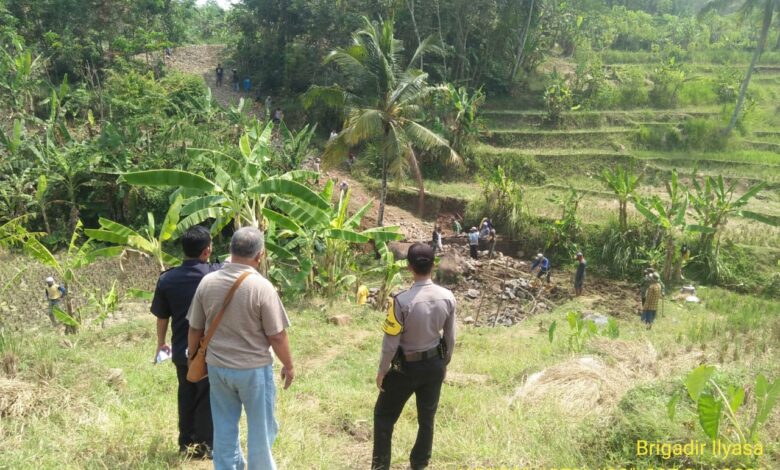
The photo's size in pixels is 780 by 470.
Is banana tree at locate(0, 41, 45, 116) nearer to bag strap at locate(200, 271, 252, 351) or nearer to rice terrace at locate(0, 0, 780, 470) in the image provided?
rice terrace at locate(0, 0, 780, 470)

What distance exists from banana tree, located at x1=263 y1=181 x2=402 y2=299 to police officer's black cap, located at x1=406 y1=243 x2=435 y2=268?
4968mm

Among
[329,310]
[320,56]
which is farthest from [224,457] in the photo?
[320,56]

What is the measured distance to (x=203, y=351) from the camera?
2879 mm

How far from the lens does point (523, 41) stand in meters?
22.6

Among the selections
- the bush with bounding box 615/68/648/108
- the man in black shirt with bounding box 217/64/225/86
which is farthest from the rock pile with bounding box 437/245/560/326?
the man in black shirt with bounding box 217/64/225/86

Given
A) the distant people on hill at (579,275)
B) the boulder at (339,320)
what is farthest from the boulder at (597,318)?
the boulder at (339,320)

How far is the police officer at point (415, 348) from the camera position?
3.14 metres

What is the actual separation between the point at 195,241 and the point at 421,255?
1.36 metres

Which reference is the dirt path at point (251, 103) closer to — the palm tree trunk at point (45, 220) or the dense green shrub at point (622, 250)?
the dense green shrub at point (622, 250)

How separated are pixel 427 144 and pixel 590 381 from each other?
326 inches

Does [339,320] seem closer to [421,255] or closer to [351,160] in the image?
[421,255]

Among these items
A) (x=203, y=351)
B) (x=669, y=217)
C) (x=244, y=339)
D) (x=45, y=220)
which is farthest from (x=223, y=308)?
(x=45, y=220)

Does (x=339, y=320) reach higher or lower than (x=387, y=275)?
lower

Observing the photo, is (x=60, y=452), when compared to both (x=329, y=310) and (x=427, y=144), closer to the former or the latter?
(x=329, y=310)
